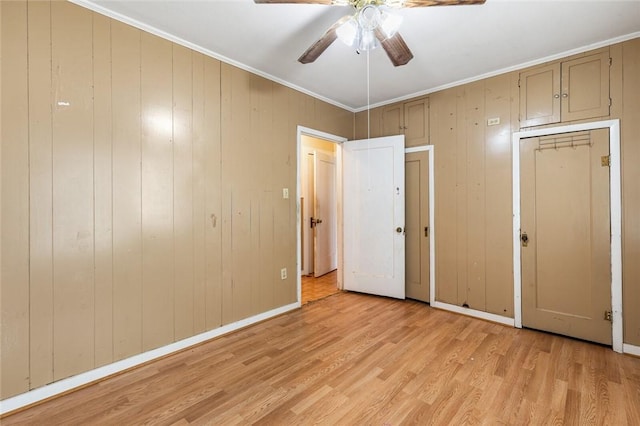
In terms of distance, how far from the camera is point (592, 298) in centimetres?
261

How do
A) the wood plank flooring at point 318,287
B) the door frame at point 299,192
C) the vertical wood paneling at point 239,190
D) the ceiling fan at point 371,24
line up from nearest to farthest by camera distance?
the ceiling fan at point 371,24, the vertical wood paneling at point 239,190, the door frame at point 299,192, the wood plank flooring at point 318,287

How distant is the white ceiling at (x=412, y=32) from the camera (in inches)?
82.1

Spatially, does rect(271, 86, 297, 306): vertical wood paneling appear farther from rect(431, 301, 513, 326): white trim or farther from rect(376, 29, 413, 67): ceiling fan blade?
rect(431, 301, 513, 326): white trim

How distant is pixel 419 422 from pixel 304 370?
2.84 feet

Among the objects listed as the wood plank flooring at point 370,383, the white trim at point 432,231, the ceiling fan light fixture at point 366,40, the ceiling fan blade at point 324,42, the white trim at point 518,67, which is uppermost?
the white trim at point 518,67

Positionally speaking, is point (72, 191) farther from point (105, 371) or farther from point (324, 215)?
point (324, 215)

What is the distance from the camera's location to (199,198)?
264 centimetres

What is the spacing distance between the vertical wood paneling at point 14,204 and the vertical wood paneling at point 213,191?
1.17 meters

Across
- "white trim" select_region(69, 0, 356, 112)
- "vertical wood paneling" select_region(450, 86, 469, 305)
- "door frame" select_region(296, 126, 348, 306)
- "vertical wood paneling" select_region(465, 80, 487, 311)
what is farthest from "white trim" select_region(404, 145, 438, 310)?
"white trim" select_region(69, 0, 356, 112)

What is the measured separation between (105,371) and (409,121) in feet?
12.9

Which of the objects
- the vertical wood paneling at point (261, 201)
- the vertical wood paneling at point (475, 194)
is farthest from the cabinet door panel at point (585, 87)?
the vertical wood paneling at point (261, 201)

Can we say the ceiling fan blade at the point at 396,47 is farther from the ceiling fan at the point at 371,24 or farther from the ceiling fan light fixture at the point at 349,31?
the ceiling fan light fixture at the point at 349,31

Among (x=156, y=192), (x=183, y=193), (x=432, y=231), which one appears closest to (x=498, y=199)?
(x=432, y=231)

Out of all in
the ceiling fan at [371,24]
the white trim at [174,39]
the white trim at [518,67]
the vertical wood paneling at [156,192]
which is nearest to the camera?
the ceiling fan at [371,24]
